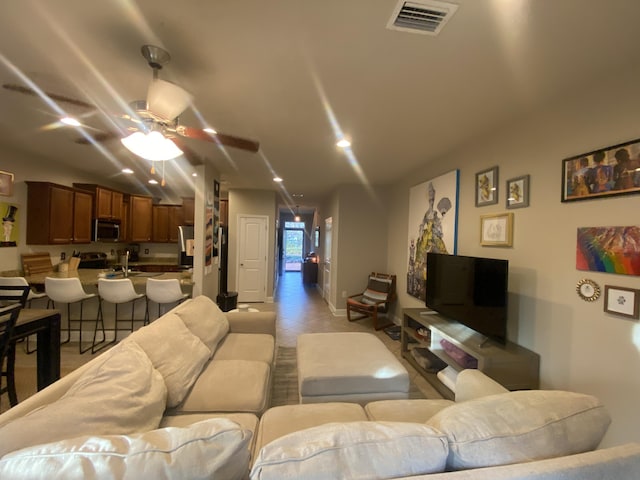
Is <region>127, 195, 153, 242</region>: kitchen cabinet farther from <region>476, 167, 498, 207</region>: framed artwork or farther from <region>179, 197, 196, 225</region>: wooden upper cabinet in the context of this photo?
<region>476, 167, 498, 207</region>: framed artwork

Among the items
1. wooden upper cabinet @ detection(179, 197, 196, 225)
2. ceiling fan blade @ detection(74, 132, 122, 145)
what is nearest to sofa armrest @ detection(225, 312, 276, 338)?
ceiling fan blade @ detection(74, 132, 122, 145)

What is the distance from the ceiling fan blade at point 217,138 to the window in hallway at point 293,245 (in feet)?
35.5

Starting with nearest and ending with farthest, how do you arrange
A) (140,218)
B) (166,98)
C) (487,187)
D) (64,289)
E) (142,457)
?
(142,457) → (166,98) → (487,187) → (64,289) → (140,218)

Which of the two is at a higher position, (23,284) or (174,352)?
(23,284)

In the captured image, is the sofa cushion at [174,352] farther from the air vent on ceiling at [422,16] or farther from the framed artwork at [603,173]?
the framed artwork at [603,173]

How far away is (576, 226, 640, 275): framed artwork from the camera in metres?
1.64

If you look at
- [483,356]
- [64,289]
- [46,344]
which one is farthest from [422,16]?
[64,289]

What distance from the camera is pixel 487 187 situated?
9.19 ft

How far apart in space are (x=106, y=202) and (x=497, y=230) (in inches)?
240

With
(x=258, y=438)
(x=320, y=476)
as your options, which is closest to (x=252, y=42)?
(x=320, y=476)

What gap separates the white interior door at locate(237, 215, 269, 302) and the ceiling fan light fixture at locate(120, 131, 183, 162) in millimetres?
4334

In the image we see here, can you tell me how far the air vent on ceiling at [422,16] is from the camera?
4.21ft

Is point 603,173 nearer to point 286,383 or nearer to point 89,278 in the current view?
point 286,383

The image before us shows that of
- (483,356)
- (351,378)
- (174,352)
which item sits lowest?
(351,378)
